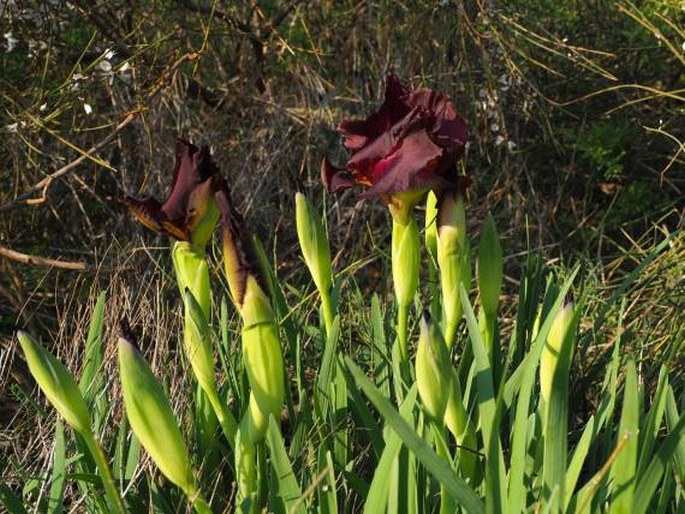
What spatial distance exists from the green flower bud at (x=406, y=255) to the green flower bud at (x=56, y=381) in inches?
18.8

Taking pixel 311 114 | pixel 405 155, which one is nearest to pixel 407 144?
pixel 405 155

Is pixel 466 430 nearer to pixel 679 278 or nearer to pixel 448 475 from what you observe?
pixel 448 475

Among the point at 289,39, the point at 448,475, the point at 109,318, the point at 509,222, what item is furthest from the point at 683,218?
the point at 448,475

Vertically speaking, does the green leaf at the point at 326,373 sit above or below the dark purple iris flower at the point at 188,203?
below

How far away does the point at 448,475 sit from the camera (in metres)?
1.14

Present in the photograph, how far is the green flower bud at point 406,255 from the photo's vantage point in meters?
1.48

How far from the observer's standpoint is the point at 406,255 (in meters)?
1.49

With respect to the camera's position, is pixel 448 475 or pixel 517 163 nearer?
pixel 448 475

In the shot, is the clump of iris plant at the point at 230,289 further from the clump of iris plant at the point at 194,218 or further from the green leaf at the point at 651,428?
the green leaf at the point at 651,428

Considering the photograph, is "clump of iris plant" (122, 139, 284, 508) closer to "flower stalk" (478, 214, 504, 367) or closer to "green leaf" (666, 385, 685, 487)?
"flower stalk" (478, 214, 504, 367)

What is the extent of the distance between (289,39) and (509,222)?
Answer: 88cm

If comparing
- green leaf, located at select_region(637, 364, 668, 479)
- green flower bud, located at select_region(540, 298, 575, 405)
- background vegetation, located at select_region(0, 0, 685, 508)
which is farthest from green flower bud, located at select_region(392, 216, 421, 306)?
background vegetation, located at select_region(0, 0, 685, 508)

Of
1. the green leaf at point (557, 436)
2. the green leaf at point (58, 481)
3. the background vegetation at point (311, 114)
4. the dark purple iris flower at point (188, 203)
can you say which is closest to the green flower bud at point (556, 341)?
the green leaf at point (557, 436)

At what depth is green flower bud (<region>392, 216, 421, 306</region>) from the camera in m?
1.48
